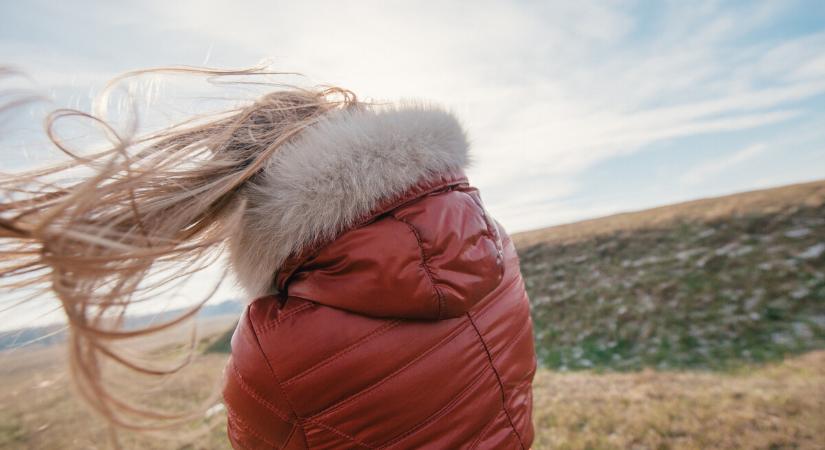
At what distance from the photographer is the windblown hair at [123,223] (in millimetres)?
1419

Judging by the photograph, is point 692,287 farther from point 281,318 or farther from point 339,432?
point 281,318

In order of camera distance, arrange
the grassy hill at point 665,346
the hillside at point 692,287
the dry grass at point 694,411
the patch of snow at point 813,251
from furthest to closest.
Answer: the patch of snow at point 813,251
the hillside at point 692,287
the grassy hill at point 665,346
the dry grass at point 694,411

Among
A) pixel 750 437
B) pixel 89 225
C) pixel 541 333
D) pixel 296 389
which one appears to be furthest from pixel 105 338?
pixel 541 333

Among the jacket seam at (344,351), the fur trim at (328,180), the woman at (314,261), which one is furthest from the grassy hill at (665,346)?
the fur trim at (328,180)

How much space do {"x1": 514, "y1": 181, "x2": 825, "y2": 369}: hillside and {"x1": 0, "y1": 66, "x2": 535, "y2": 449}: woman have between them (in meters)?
8.66

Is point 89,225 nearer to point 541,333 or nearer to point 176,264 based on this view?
point 176,264

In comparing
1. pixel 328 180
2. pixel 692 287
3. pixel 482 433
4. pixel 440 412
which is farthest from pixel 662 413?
pixel 692 287

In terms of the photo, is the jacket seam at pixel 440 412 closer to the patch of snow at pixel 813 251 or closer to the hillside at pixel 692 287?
the hillside at pixel 692 287

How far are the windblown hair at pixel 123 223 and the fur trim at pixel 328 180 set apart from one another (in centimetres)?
10

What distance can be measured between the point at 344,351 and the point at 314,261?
0.34 metres

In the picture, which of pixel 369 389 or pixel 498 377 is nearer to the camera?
pixel 369 389

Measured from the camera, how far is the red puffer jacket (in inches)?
59.2

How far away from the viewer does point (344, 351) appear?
1509 millimetres

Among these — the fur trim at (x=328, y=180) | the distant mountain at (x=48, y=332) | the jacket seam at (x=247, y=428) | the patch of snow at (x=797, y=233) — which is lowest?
the patch of snow at (x=797, y=233)
